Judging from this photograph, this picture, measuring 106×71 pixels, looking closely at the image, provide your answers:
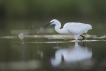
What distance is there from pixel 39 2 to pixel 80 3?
4113 mm

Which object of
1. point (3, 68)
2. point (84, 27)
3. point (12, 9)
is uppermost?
point (12, 9)

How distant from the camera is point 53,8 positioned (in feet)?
140

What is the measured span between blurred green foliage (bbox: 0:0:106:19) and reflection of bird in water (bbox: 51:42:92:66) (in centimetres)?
2754

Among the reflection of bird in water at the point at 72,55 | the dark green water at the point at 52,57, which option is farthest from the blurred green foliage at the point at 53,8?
the reflection of bird in water at the point at 72,55

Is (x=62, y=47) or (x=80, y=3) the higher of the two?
(x=80, y=3)

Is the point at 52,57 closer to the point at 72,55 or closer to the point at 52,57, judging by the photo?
the point at 52,57

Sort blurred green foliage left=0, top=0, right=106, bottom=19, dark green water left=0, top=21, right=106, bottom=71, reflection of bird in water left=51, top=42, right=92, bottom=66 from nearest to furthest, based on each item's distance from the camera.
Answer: dark green water left=0, top=21, right=106, bottom=71 < reflection of bird in water left=51, top=42, right=92, bottom=66 < blurred green foliage left=0, top=0, right=106, bottom=19

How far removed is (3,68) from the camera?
1057 centimetres

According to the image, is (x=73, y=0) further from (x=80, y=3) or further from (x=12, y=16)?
(x=12, y=16)

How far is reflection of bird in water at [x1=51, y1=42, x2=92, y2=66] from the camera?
1174cm

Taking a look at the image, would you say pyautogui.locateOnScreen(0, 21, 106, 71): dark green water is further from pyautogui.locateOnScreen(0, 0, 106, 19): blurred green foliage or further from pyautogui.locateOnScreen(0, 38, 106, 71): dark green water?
pyautogui.locateOnScreen(0, 0, 106, 19): blurred green foliage

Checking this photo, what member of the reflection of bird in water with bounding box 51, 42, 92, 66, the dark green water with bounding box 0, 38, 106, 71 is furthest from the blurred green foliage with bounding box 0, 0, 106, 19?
the reflection of bird in water with bounding box 51, 42, 92, 66

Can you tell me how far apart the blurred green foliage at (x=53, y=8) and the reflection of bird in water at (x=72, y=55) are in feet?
90.4

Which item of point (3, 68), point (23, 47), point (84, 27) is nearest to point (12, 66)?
point (3, 68)
